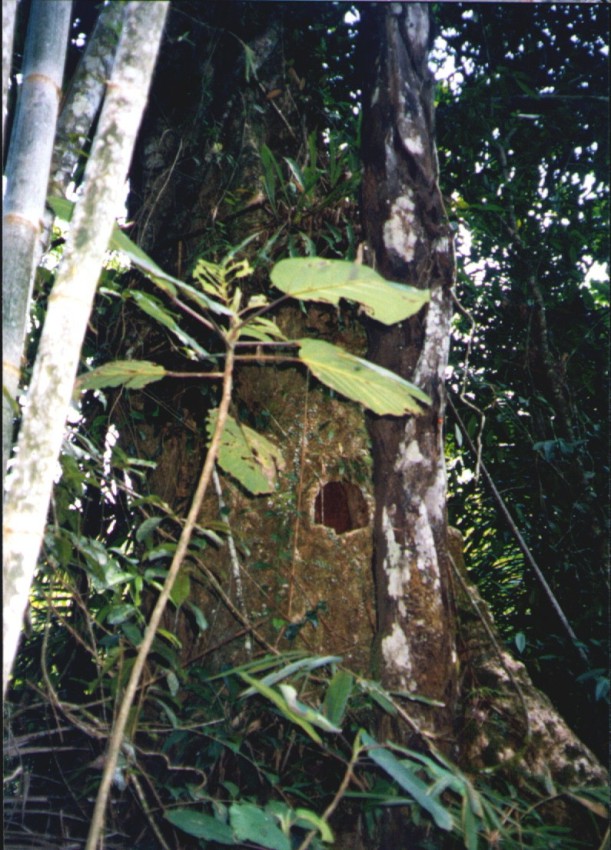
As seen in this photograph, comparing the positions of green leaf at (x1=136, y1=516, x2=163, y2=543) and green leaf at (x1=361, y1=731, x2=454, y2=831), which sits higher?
green leaf at (x1=136, y1=516, x2=163, y2=543)

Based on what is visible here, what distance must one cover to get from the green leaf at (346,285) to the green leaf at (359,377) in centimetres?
7

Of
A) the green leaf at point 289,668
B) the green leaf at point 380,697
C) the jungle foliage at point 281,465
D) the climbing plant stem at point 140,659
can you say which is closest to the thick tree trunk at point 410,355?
the jungle foliage at point 281,465

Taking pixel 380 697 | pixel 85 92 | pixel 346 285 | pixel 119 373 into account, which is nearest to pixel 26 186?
pixel 119 373

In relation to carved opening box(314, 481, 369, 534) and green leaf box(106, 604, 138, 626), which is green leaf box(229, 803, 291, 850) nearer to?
green leaf box(106, 604, 138, 626)

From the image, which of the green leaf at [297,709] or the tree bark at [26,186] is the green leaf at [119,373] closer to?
the tree bark at [26,186]

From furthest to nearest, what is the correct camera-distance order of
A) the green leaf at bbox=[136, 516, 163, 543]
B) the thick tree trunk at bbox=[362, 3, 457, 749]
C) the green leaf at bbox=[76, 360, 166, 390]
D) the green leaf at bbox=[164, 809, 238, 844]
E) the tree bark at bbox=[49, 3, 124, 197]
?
the thick tree trunk at bbox=[362, 3, 457, 749], the green leaf at bbox=[136, 516, 163, 543], the tree bark at bbox=[49, 3, 124, 197], the green leaf at bbox=[76, 360, 166, 390], the green leaf at bbox=[164, 809, 238, 844]

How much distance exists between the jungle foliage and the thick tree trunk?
0.54 feet

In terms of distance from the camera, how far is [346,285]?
884 mm

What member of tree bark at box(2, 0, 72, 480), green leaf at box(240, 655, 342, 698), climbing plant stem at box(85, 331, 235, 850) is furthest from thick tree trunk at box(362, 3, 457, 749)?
tree bark at box(2, 0, 72, 480)

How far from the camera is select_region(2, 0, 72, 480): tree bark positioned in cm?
84

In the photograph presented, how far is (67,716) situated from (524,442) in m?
2.18

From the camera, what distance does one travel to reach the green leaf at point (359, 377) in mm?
926

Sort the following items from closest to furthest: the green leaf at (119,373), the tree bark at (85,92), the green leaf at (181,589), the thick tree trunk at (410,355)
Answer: the green leaf at (119,373) < the tree bark at (85,92) < the green leaf at (181,589) < the thick tree trunk at (410,355)

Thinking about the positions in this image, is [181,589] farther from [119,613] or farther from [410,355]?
[410,355]
